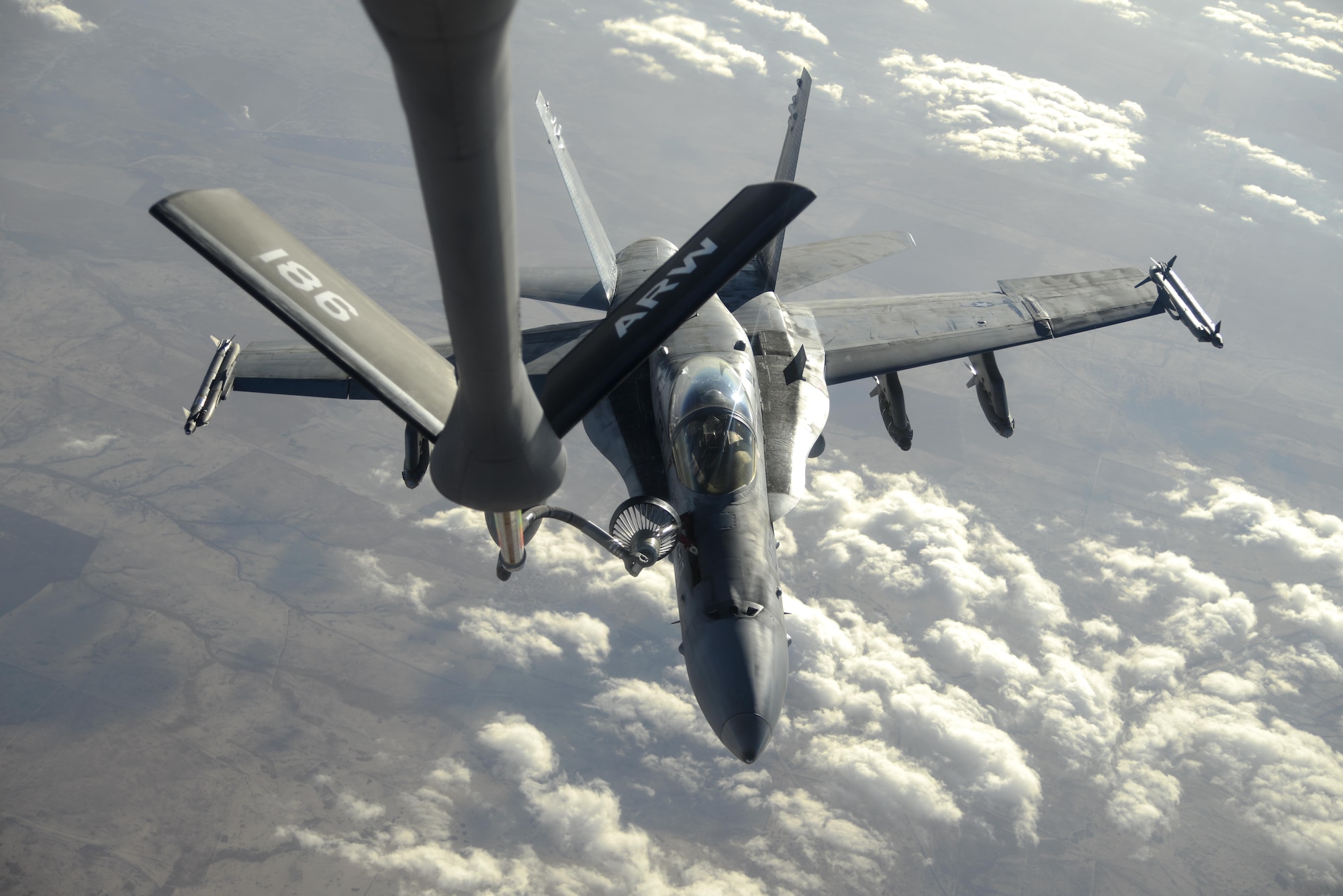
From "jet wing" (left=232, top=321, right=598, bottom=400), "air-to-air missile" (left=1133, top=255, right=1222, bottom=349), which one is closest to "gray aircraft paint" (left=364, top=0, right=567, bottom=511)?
"jet wing" (left=232, top=321, right=598, bottom=400)

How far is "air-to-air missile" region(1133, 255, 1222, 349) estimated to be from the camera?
2309 cm

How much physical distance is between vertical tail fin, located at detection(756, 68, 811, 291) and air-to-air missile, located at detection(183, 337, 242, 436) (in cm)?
1506

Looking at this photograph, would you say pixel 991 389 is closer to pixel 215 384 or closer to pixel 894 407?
pixel 894 407

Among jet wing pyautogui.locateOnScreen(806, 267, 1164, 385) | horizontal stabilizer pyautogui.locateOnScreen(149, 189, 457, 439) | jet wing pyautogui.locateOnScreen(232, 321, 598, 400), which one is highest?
horizontal stabilizer pyautogui.locateOnScreen(149, 189, 457, 439)

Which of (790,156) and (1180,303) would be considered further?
(1180,303)

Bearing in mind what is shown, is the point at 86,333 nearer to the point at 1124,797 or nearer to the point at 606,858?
the point at 606,858

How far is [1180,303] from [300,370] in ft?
88.2

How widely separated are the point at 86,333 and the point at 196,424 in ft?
695

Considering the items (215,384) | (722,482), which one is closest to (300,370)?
(215,384)

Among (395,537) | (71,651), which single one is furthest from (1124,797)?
(71,651)

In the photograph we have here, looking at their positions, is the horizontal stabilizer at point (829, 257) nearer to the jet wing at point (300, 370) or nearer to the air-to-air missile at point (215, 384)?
the jet wing at point (300, 370)

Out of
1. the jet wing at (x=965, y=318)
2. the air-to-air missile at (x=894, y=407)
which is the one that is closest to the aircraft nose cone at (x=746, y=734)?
the jet wing at (x=965, y=318)

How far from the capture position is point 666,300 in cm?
758

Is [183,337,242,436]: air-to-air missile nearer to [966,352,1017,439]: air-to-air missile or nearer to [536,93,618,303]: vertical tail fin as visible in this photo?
[536,93,618,303]: vertical tail fin
